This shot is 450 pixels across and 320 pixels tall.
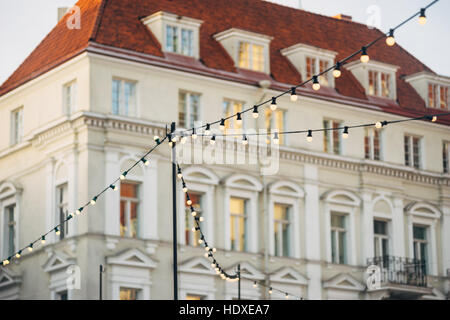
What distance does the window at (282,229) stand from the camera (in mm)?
44875

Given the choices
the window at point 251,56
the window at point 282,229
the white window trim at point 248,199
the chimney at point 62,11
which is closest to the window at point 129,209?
the white window trim at point 248,199

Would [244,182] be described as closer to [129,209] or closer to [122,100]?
[129,209]

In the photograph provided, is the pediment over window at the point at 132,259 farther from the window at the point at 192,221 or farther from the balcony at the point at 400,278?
the balcony at the point at 400,278

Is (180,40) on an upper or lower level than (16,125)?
upper

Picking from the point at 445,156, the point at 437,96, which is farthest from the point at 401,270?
the point at 437,96

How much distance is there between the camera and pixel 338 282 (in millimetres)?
45469

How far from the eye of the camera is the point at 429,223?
4944 cm

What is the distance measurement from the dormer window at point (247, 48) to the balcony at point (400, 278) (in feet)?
27.9

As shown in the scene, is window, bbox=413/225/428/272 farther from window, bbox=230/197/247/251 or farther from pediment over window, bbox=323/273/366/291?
window, bbox=230/197/247/251

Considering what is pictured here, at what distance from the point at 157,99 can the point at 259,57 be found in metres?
5.40

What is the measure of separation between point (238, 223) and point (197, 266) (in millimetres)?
2768

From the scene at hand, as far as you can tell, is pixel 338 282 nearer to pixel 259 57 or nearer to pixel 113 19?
pixel 259 57
